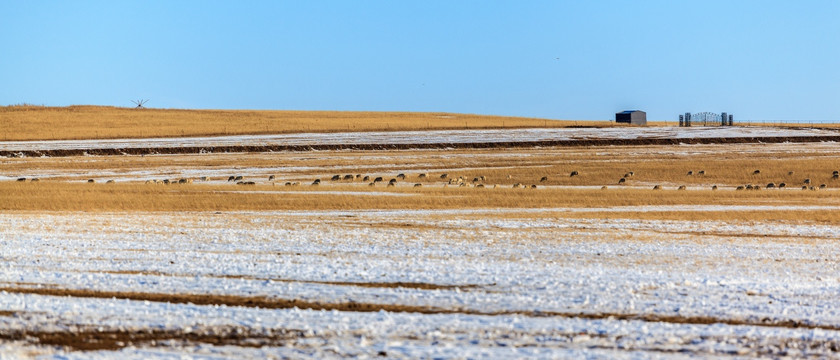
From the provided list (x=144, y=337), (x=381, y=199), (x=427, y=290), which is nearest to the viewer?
(x=144, y=337)

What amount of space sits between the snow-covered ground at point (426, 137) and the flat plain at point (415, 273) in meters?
33.5

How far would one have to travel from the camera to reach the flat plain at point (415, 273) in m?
11.4

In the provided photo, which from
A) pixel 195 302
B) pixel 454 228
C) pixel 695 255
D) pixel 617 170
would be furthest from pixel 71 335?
pixel 617 170

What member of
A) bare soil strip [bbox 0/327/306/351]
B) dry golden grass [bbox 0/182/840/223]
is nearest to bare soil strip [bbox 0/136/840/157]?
dry golden grass [bbox 0/182/840/223]

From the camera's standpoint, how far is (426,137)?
3226 inches

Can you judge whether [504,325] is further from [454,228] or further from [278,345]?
[454,228]

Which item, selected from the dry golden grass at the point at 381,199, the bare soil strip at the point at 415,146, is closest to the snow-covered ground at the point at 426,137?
the bare soil strip at the point at 415,146

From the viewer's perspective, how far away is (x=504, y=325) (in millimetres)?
12234

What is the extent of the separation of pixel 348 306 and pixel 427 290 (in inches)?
68.6

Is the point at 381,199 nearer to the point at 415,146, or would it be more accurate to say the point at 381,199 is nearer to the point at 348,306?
the point at 348,306

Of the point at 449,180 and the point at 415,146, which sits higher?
the point at 415,146

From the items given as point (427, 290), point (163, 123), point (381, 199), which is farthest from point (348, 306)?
point (163, 123)

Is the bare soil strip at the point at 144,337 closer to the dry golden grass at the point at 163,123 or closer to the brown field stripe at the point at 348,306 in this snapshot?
the brown field stripe at the point at 348,306

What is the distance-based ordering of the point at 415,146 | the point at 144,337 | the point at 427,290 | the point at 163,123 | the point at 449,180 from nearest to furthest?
1. the point at 144,337
2. the point at 427,290
3. the point at 449,180
4. the point at 415,146
5. the point at 163,123
